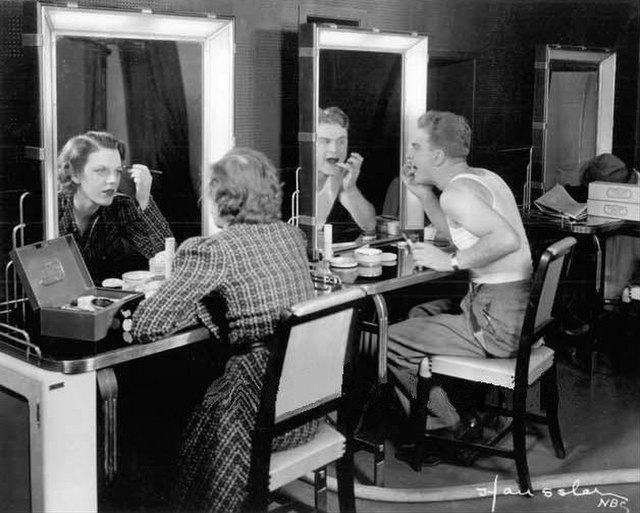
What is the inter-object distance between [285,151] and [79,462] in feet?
5.79

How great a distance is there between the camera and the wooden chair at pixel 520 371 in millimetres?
3174

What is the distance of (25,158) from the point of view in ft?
9.52

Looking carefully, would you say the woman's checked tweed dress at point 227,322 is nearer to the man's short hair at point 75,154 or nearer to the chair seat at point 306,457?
the chair seat at point 306,457

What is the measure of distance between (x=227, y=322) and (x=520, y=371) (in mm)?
1153

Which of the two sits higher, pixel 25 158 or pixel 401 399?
pixel 25 158

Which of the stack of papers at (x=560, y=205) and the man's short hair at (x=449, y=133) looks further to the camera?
the stack of papers at (x=560, y=205)

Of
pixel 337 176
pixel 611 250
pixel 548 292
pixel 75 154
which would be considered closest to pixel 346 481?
pixel 548 292

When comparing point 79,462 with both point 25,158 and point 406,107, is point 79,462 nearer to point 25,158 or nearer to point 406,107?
point 25,158

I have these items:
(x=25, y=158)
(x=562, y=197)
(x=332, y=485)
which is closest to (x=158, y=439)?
(x=332, y=485)

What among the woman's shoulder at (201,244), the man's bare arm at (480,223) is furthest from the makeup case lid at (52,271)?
the man's bare arm at (480,223)

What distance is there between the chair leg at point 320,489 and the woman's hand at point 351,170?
1.35 meters

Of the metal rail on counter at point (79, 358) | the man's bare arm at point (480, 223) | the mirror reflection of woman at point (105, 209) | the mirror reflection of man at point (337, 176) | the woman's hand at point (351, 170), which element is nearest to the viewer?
the metal rail on counter at point (79, 358)

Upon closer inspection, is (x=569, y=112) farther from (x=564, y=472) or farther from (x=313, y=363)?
(x=313, y=363)

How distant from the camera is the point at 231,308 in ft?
8.70
